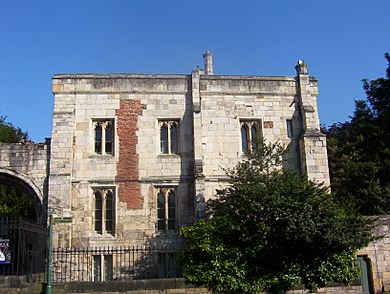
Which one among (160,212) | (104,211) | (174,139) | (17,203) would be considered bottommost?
(160,212)

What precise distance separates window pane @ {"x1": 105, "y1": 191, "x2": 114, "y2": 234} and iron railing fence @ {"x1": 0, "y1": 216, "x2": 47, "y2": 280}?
2.68m

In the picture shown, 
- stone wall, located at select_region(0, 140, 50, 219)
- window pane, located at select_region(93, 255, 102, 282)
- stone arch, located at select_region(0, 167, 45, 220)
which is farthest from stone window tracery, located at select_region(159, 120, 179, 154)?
stone arch, located at select_region(0, 167, 45, 220)

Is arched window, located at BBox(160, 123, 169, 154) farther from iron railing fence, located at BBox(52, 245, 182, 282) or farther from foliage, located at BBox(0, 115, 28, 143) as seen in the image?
foliage, located at BBox(0, 115, 28, 143)

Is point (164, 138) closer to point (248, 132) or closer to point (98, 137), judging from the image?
point (98, 137)

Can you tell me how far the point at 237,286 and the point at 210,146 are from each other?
7.25 m

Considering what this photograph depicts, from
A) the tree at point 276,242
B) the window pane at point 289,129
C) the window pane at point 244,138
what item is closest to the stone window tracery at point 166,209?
the tree at point 276,242

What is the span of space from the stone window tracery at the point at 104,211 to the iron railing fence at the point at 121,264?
980 millimetres

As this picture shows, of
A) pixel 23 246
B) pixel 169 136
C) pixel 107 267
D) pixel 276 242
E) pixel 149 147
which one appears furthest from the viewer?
pixel 169 136

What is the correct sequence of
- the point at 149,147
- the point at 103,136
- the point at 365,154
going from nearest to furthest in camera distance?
the point at 149,147, the point at 103,136, the point at 365,154

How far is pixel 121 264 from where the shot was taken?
19453mm

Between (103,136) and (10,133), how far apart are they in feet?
52.2

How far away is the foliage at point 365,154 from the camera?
915 inches

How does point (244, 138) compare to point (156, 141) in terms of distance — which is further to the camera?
point (244, 138)

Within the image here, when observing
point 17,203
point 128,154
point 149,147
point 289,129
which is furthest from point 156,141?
point 17,203
